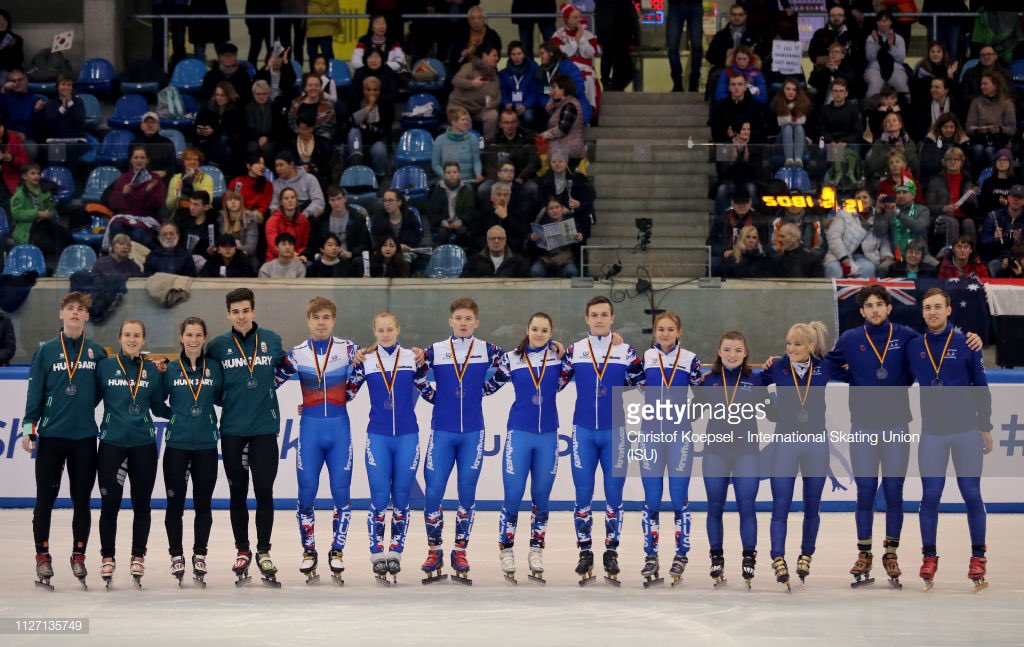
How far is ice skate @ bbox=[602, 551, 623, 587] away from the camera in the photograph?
9477mm

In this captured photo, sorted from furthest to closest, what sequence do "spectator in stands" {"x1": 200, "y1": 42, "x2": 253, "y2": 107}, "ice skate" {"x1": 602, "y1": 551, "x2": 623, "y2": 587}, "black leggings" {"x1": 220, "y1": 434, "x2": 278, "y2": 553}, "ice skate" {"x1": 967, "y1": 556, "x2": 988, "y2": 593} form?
"spectator in stands" {"x1": 200, "y1": 42, "x2": 253, "y2": 107} < "ice skate" {"x1": 602, "y1": 551, "x2": 623, "y2": 587} < "black leggings" {"x1": 220, "y1": 434, "x2": 278, "y2": 553} < "ice skate" {"x1": 967, "y1": 556, "x2": 988, "y2": 593}

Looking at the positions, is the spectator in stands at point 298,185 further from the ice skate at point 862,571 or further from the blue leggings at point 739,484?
the ice skate at point 862,571

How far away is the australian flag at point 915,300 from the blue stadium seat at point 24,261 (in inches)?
295

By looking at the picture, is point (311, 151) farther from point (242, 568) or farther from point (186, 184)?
point (242, 568)

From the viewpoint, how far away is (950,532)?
12.0 meters

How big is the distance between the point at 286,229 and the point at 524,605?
253 inches

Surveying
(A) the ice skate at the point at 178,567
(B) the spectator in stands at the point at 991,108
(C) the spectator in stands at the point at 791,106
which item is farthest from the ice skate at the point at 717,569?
(B) the spectator in stands at the point at 991,108

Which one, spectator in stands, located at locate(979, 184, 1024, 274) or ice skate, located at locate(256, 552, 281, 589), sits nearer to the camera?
ice skate, located at locate(256, 552, 281, 589)

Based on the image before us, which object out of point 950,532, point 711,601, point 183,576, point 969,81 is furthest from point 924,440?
point 969,81

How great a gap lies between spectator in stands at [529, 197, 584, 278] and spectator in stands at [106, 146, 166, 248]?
364cm

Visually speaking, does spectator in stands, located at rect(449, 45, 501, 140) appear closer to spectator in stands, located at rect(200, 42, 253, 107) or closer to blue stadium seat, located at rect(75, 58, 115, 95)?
spectator in stands, located at rect(200, 42, 253, 107)

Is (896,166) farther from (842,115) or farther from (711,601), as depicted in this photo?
(711,601)

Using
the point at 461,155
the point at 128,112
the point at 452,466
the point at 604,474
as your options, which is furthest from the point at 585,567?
the point at 128,112

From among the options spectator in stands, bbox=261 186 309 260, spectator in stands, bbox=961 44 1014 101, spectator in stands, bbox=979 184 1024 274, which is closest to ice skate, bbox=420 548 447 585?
spectator in stands, bbox=261 186 309 260
